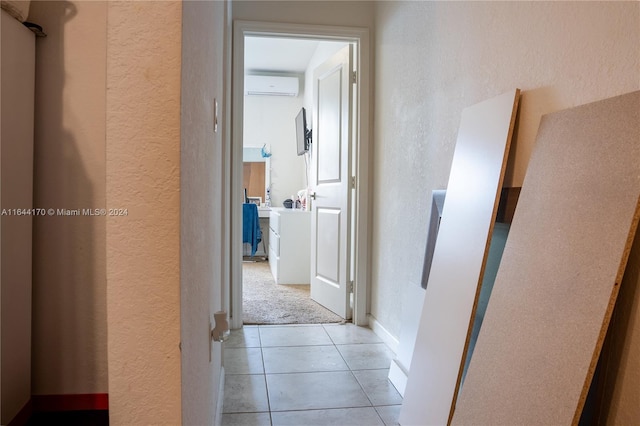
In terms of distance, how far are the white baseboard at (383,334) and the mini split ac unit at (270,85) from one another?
3967mm

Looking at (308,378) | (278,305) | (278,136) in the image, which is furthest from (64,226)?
(278,136)

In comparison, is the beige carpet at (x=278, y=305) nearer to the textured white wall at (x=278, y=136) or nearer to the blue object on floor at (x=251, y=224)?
the blue object on floor at (x=251, y=224)

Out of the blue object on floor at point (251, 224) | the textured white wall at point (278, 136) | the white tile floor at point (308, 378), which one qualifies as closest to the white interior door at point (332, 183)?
the white tile floor at point (308, 378)

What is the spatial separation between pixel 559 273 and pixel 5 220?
62.0 inches

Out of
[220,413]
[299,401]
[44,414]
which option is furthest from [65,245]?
[299,401]

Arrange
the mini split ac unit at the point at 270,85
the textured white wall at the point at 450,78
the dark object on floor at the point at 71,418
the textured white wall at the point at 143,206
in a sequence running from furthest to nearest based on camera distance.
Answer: the mini split ac unit at the point at 270,85, the dark object on floor at the point at 71,418, the textured white wall at the point at 450,78, the textured white wall at the point at 143,206

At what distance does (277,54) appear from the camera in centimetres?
530

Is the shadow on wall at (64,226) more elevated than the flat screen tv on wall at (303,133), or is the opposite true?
the flat screen tv on wall at (303,133)

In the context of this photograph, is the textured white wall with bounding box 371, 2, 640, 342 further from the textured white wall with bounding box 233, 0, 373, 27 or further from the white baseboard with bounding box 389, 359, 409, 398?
the white baseboard with bounding box 389, 359, 409, 398

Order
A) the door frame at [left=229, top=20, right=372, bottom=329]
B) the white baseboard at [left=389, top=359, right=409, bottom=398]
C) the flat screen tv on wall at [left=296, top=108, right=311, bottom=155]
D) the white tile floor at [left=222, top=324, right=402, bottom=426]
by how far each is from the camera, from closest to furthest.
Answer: the white tile floor at [left=222, top=324, right=402, bottom=426] < the white baseboard at [left=389, top=359, right=409, bottom=398] < the door frame at [left=229, top=20, right=372, bottom=329] < the flat screen tv on wall at [left=296, top=108, right=311, bottom=155]

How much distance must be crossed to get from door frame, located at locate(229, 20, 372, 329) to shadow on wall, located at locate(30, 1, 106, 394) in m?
1.53

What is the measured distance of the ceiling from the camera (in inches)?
189

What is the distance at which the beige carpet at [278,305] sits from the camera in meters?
3.34

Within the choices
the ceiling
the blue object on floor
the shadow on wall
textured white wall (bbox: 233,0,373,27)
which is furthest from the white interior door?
the shadow on wall
